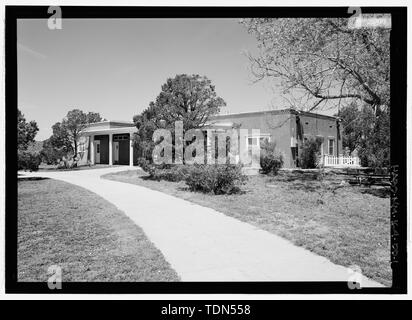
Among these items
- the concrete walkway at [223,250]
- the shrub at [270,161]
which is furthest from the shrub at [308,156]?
the concrete walkway at [223,250]

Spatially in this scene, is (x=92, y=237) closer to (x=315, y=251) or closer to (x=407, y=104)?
(x=315, y=251)

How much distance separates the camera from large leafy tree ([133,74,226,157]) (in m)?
12.9

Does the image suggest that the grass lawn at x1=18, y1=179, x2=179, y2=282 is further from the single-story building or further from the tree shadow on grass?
the single-story building

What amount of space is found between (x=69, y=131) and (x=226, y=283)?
2121cm

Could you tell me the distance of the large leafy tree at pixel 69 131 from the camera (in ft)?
64.3

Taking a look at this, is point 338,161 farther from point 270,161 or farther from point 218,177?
point 218,177

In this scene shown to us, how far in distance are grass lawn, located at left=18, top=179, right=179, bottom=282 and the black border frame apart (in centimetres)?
85

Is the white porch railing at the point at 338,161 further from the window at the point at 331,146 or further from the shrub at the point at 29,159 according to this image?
the shrub at the point at 29,159

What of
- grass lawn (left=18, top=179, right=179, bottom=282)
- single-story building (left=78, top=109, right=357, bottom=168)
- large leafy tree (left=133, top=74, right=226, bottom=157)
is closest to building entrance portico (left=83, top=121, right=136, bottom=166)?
single-story building (left=78, top=109, right=357, bottom=168)

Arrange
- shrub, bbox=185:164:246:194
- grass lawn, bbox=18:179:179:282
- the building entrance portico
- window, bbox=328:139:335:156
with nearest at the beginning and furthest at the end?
grass lawn, bbox=18:179:179:282 < shrub, bbox=185:164:246:194 < the building entrance portico < window, bbox=328:139:335:156

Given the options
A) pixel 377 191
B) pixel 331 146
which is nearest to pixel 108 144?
pixel 331 146

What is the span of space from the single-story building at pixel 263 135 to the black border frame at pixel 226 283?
15463 millimetres

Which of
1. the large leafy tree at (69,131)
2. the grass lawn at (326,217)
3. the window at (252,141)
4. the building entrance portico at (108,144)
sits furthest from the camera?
the building entrance portico at (108,144)

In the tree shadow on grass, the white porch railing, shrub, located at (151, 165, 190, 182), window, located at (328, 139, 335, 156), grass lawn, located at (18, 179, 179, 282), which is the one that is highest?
window, located at (328, 139, 335, 156)
